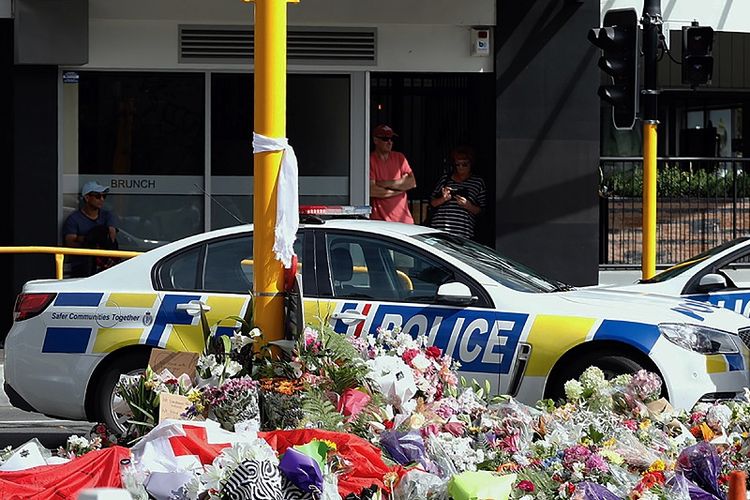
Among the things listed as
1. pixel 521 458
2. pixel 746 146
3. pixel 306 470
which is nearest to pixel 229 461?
pixel 306 470

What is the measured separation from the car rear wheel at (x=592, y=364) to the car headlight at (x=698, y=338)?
0.92ft

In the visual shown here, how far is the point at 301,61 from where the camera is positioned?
15383 mm

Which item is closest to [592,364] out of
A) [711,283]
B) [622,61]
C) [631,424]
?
[711,283]

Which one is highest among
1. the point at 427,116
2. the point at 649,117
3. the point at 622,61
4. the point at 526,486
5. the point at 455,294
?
the point at 622,61

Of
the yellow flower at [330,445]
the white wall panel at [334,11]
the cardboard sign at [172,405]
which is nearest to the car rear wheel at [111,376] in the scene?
the cardboard sign at [172,405]

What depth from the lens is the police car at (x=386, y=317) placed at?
8.42 m

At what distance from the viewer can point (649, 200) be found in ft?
40.4

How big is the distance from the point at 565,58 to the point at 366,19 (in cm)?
244

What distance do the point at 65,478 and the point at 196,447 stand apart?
0.47m

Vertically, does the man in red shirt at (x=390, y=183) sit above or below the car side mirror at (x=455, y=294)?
above

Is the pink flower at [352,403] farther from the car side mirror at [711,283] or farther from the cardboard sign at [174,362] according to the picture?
the car side mirror at [711,283]

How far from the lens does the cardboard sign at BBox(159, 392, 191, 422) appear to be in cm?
525

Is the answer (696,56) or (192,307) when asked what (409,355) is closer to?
(192,307)

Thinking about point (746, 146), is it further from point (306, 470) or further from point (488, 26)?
point (306, 470)
